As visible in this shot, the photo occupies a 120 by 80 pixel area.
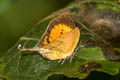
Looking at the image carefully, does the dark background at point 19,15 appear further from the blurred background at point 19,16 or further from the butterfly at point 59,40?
the butterfly at point 59,40

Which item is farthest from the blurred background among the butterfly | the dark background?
the butterfly

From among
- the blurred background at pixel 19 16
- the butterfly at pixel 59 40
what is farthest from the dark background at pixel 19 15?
the butterfly at pixel 59 40

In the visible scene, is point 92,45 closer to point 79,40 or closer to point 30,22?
point 79,40

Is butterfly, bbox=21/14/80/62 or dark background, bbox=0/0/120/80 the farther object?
dark background, bbox=0/0/120/80

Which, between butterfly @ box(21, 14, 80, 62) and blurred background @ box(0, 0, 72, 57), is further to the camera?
blurred background @ box(0, 0, 72, 57)

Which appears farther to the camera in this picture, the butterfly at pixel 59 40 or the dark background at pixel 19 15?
the dark background at pixel 19 15

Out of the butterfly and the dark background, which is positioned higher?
the butterfly

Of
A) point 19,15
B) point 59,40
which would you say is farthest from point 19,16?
point 59,40

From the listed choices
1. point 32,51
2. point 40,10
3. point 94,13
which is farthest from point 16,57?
point 40,10

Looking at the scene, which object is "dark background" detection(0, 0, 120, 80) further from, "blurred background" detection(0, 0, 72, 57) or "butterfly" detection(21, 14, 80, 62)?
"butterfly" detection(21, 14, 80, 62)
